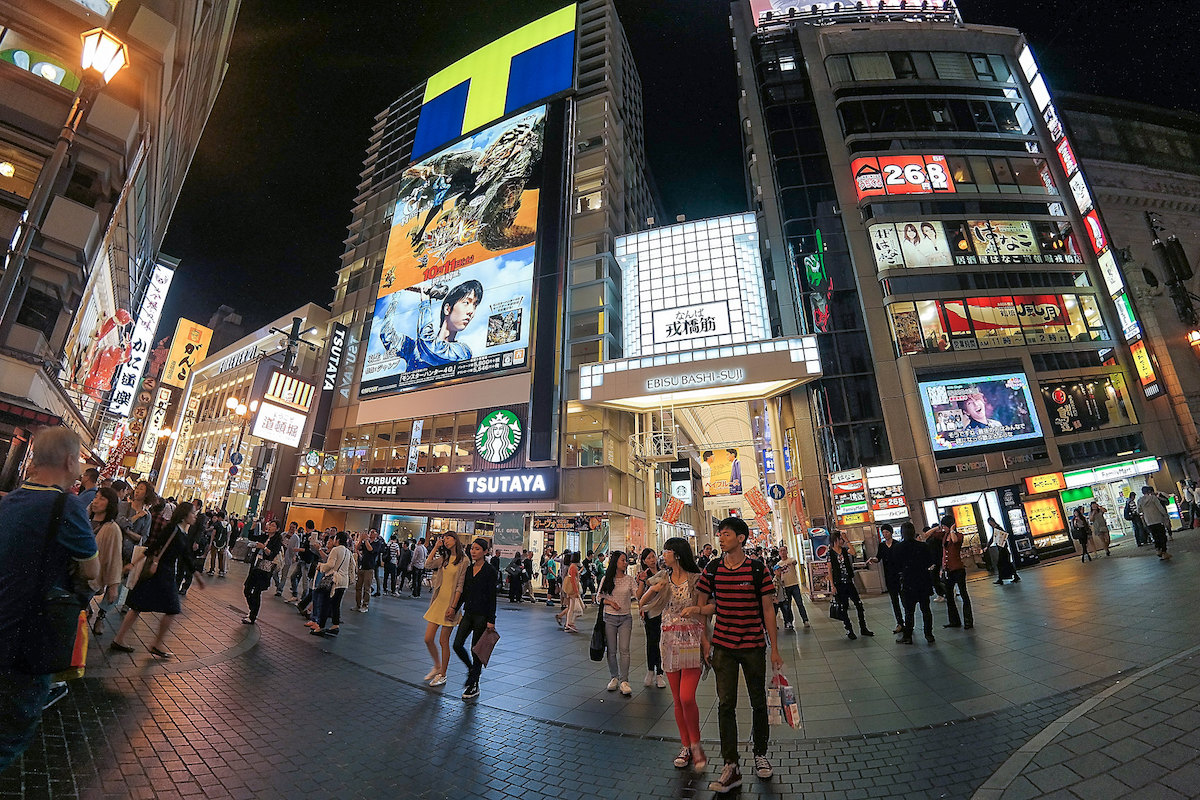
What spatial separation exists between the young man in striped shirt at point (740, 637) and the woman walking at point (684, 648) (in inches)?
8.1

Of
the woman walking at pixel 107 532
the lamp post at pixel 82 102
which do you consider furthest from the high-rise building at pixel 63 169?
the woman walking at pixel 107 532

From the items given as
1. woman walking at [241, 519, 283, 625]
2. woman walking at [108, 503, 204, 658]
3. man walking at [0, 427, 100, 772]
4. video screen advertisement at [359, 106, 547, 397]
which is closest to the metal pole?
woman walking at [108, 503, 204, 658]

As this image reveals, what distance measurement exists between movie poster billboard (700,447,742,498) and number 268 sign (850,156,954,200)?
17.4 meters

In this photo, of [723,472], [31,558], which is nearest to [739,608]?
[31,558]

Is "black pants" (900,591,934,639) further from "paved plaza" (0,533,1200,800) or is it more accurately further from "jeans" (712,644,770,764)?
"jeans" (712,644,770,764)

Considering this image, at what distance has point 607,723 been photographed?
17.6 ft

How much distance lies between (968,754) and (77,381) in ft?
122

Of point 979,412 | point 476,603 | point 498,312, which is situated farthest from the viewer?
point 498,312

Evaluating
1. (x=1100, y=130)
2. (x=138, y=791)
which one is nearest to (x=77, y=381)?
(x=138, y=791)

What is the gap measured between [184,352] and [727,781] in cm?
8241

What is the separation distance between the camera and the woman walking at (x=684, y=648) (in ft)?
13.5

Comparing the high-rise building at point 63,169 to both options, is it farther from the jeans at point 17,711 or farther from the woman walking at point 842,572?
the woman walking at point 842,572

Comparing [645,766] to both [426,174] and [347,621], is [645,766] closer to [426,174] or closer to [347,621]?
[347,621]

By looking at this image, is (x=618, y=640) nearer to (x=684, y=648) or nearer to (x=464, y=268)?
(x=684, y=648)
